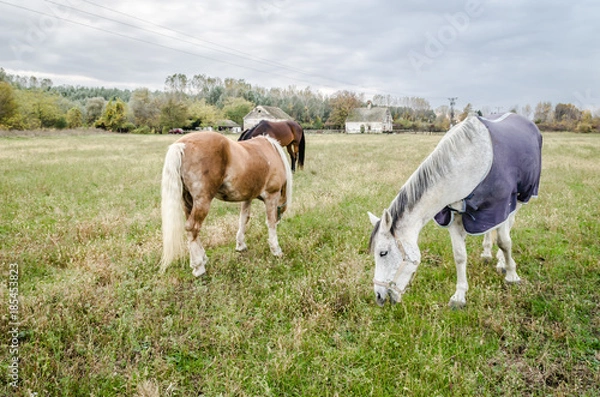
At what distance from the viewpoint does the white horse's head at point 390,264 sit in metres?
3.49

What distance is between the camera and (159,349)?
3.09 m

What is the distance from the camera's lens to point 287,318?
3.62 m

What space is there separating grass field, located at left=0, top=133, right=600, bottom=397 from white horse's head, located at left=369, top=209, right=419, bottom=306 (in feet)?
1.16

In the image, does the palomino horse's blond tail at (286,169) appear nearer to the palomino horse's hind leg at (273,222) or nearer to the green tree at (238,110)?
the palomino horse's hind leg at (273,222)

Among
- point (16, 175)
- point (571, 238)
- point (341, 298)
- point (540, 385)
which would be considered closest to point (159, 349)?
point (341, 298)

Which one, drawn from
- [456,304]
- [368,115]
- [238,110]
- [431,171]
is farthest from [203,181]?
[368,115]

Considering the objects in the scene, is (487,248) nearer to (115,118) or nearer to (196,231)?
(196,231)

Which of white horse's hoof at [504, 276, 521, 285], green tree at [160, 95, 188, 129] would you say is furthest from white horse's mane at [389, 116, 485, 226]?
green tree at [160, 95, 188, 129]

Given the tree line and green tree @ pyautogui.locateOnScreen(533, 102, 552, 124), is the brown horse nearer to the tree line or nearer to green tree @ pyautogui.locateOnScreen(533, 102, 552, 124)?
the tree line

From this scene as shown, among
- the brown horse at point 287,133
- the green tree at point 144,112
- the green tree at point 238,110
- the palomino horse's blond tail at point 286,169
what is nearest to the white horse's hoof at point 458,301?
the palomino horse's blond tail at point 286,169

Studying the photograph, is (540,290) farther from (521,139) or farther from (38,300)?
(38,300)

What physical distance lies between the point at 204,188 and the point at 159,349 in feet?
6.81

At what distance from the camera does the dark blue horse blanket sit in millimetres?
3568

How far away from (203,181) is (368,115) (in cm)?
8559
